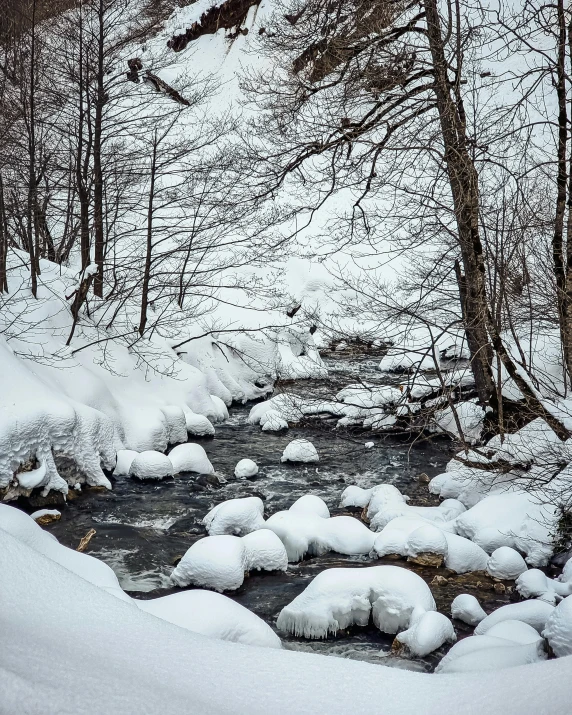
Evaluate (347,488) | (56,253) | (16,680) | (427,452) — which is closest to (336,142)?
(347,488)

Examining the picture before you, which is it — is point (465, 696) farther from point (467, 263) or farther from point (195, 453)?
point (195, 453)

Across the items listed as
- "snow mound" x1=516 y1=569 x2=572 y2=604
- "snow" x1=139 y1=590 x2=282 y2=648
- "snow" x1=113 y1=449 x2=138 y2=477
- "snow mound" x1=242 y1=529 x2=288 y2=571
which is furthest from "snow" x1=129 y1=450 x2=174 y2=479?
"snow mound" x1=516 y1=569 x2=572 y2=604

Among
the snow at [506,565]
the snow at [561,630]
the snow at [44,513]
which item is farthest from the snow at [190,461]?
the snow at [561,630]

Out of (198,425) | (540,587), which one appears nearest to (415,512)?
(540,587)

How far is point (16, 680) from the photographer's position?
1363 millimetres

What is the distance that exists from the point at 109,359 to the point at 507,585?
804cm

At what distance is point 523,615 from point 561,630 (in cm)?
84

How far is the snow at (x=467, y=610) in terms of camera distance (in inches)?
198

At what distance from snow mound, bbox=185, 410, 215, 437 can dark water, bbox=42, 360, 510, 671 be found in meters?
0.21

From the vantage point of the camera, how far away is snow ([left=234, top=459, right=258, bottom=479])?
9.08 meters

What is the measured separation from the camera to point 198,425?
36.9 feet

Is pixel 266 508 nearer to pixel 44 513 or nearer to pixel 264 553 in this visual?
pixel 264 553

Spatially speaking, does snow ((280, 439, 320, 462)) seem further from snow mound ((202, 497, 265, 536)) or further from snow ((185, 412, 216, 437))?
snow mound ((202, 497, 265, 536))

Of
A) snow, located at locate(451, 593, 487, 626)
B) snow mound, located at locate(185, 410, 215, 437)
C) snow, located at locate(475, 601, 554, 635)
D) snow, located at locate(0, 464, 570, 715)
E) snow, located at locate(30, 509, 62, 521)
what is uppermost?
snow, located at locate(0, 464, 570, 715)
